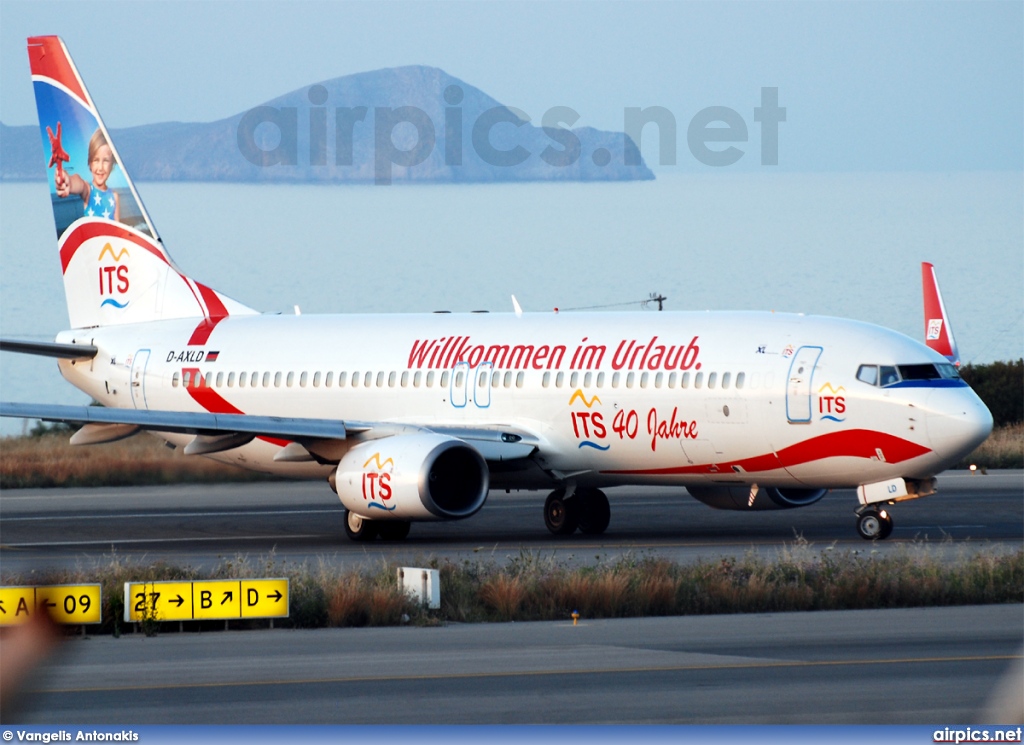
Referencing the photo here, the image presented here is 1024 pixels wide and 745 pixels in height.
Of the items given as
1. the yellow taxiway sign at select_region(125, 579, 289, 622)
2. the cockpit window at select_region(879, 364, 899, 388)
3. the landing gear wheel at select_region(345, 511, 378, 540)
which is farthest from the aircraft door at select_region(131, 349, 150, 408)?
the yellow taxiway sign at select_region(125, 579, 289, 622)

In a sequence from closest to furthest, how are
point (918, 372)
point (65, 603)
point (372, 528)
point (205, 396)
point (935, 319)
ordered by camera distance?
point (65, 603) < point (918, 372) < point (372, 528) < point (205, 396) < point (935, 319)

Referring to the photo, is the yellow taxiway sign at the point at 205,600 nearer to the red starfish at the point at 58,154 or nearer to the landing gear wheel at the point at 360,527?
the landing gear wheel at the point at 360,527

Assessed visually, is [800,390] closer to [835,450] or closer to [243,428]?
[835,450]

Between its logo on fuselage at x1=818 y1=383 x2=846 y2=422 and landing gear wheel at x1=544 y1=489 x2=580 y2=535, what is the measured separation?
582 centimetres

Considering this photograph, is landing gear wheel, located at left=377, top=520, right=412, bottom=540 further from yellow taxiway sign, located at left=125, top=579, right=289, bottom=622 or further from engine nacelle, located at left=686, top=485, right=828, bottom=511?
yellow taxiway sign, located at left=125, top=579, right=289, bottom=622

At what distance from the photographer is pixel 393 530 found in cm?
3000

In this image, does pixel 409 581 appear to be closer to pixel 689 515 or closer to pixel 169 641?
pixel 169 641

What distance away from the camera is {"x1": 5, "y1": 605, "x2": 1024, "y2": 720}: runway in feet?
39.9

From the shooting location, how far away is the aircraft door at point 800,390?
2666 centimetres

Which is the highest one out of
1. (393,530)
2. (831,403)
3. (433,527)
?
(831,403)

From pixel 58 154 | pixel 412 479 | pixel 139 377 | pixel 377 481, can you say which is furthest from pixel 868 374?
pixel 58 154

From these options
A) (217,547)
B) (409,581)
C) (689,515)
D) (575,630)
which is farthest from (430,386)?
(575,630)

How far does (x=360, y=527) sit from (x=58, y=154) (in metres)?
13.5

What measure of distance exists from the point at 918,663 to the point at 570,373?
50.1 feet
